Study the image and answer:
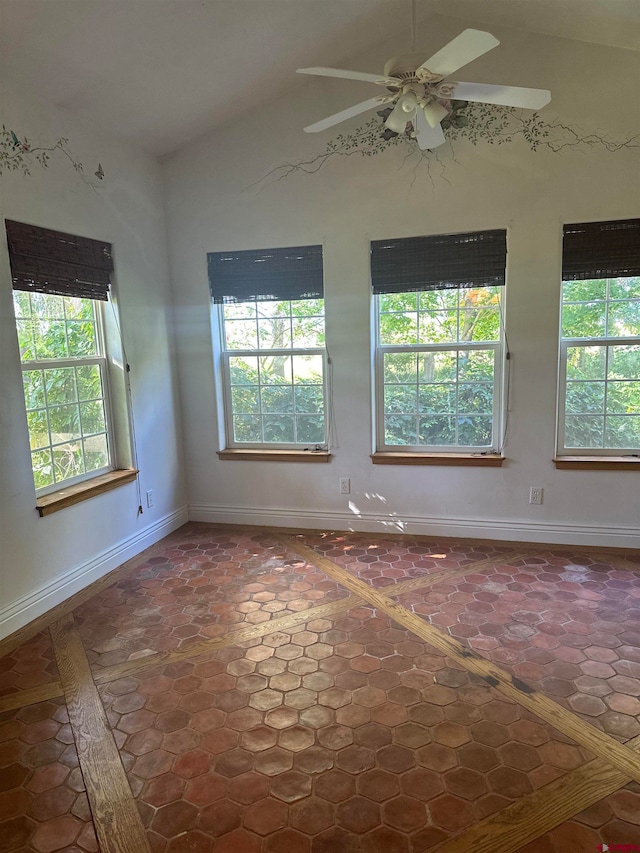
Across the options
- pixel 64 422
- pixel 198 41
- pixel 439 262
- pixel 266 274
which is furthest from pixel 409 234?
pixel 64 422

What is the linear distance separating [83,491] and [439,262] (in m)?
2.77

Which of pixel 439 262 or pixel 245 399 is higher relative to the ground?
pixel 439 262

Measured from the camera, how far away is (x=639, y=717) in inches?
83.2

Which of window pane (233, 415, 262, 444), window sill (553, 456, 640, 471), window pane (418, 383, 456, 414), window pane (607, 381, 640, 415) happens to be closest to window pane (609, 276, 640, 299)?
window pane (607, 381, 640, 415)

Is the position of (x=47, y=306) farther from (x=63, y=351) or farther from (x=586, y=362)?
(x=586, y=362)

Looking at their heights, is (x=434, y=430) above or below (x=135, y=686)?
above

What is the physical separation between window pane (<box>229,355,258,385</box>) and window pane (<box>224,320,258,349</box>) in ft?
0.31

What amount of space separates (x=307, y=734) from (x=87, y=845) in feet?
2.61

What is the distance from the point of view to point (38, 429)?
10.3ft

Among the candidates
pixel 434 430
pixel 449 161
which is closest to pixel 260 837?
pixel 434 430

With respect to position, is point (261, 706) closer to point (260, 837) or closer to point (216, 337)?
point (260, 837)

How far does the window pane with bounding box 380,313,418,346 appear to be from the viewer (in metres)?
3.95

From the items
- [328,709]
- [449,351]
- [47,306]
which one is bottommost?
[328,709]

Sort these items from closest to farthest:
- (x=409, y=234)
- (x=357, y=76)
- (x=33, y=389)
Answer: (x=357, y=76)
(x=33, y=389)
(x=409, y=234)
